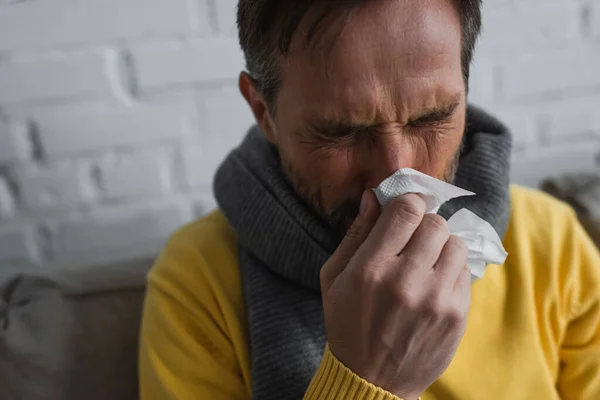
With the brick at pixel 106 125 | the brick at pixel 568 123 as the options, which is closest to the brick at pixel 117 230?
the brick at pixel 106 125

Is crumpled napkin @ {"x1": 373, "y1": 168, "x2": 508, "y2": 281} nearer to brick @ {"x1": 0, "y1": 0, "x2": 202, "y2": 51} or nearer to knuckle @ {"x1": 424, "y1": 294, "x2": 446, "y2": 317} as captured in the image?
knuckle @ {"x1": 424, "y1": 294, "x2": 446, "y2": 317}

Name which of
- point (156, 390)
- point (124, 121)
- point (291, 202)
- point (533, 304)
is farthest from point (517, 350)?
point (124, 121)

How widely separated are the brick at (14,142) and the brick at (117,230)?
0.16 metres

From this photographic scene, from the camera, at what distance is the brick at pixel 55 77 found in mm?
1088

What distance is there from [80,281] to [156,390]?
273 millimetres

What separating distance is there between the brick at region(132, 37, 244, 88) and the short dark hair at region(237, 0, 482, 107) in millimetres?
334

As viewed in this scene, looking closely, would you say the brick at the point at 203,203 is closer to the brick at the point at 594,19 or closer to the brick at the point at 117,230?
the brick at the point at 117,230

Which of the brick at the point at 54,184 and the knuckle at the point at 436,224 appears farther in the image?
the brick at the point at 54,184

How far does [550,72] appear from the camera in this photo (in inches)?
52.0

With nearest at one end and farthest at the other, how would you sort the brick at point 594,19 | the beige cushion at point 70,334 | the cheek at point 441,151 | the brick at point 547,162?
the cheek at point 441,151 → the beige cushion at point 70,334 → the brick at point 594,19 → the brick at point 547,162

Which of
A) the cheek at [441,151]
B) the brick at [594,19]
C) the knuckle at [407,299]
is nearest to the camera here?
the knuckle at [407,299]

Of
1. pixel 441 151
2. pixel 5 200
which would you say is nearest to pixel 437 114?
pixel 441 151

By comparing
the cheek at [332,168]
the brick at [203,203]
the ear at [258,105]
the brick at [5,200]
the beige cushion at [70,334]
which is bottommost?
the beige cushion at [70,334]

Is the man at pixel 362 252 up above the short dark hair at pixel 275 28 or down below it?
below
